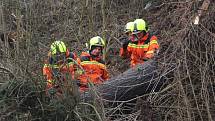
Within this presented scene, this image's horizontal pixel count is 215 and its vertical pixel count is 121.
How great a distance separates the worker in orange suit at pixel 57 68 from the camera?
16.0ft

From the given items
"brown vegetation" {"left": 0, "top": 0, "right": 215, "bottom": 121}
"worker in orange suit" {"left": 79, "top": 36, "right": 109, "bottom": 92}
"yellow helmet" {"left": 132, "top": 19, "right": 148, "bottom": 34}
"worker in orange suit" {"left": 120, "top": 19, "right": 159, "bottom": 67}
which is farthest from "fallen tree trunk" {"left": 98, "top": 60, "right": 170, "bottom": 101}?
"yellow helmet" {"left": 132, "top": 19, "right": 148, "bottom": 34}

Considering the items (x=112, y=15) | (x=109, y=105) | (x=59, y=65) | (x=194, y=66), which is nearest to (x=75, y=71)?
(x=59, y=65)

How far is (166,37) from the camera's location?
20.1 feet

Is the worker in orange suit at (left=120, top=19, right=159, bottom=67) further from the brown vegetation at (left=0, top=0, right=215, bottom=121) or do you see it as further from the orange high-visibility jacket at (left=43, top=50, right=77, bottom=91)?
the orange high-visibility jacket at (left=43, top=50, right=77, bottom=91)

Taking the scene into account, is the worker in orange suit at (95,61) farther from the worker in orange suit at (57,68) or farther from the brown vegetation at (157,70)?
the worker in orange suit at (57,68)

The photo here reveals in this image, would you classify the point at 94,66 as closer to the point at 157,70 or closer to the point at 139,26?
the point at 139,26

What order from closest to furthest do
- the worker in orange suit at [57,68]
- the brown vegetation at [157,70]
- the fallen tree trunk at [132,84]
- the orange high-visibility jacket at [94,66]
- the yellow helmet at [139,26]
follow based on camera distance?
the worker in orange suit at [57,68] < the brown vegetation at [157,70] < the fallen tree trunk at [132,84] < the orange high-visibility jacket at [94,66] < the yellow helmet at [139,26]

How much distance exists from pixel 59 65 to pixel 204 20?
200 centimetres

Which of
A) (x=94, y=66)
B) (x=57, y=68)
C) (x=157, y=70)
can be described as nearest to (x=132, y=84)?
(x=157, y=70)

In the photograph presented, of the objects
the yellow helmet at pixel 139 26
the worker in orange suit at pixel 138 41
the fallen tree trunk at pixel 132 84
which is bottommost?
the fallen tree trunk at pixel 132 84

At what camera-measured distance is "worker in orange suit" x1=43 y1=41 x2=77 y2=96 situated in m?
4.88

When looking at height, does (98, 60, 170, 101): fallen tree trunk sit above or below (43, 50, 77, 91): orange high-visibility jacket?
below

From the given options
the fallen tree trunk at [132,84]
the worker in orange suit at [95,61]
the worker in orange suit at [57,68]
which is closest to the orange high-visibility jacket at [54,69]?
the worker in orange suit at [57,68]

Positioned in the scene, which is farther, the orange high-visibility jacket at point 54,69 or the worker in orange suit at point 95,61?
the worker in orange suit at point 95,61
